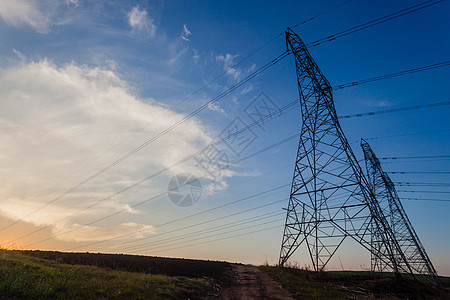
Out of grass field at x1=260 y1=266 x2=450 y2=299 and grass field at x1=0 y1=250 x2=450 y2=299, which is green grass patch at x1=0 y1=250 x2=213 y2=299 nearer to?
grass field at x1=0 y1=250 x2=450 y2=299

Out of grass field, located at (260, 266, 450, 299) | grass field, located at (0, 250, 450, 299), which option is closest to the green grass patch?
grass field, located at (0, 250, 450, 299)

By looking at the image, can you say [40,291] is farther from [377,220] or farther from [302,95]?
[302,95]

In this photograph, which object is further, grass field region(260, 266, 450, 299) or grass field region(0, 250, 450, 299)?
grass field region(260, 266, 450, 299)

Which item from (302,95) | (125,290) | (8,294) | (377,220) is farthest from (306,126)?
(8,294)

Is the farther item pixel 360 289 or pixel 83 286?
pixel 360 289

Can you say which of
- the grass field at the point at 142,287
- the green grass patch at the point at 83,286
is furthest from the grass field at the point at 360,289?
the green grass patch at the point at 83,286

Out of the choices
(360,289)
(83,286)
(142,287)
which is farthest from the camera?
(360,289)

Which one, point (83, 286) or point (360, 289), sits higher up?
point (360, 289)

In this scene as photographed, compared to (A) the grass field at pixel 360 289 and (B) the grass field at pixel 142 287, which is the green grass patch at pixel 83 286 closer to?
(B) the grass field at pixel 142 287

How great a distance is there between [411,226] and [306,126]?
79.9 feet

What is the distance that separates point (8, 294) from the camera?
9430 millimetres

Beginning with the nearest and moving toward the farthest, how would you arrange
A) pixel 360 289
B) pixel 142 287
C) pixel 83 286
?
pixel 83 286, pixel 142 287, pixel 360 289

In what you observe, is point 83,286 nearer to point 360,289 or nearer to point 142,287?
point 142,287

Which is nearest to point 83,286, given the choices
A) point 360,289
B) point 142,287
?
point 142,287
